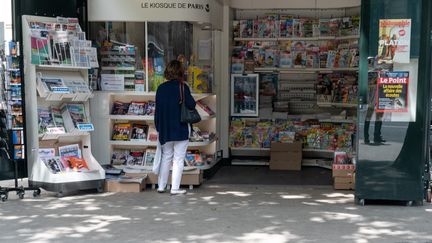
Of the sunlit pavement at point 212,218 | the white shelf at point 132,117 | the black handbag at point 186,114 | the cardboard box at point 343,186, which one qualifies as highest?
the black handbag at point 186,114

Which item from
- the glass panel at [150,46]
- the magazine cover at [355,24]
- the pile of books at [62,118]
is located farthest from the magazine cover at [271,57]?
the pile of books at [62,118]

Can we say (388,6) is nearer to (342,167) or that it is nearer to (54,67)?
(342,167)

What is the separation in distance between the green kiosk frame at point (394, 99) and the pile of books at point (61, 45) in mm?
3409

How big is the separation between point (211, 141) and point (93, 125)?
1.66m

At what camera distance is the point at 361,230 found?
5.24 meters

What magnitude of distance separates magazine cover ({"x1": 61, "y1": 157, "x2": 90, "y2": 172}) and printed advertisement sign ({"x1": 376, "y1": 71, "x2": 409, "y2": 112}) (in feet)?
12.1

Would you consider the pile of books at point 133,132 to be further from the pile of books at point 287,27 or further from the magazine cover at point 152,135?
the pile of books at point 287,27

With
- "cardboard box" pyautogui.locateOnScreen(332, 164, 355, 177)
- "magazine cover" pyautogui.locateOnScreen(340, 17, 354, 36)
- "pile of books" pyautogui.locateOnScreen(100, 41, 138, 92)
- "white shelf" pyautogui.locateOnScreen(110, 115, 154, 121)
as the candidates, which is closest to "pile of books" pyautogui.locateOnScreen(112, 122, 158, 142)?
"white shelf" pyautogui.locateOnScreen(110, 115, 154, 121)

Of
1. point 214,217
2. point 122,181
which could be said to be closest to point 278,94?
point 122,181

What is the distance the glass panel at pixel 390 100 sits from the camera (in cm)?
583

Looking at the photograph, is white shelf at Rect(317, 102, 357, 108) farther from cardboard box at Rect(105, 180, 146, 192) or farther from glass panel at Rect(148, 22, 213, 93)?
cardboard box at Rect(105, 180, 146, 192)

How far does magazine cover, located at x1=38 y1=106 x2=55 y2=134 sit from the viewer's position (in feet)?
22.0

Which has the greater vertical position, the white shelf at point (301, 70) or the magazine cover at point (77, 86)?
the white shelf at point (301, 70)

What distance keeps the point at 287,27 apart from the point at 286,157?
221cm
